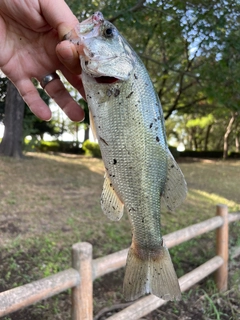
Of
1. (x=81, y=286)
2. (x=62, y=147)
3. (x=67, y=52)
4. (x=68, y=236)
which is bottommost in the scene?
(x=68, y=236)

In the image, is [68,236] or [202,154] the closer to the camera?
[68,236]

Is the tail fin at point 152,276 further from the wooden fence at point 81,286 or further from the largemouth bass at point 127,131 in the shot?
the wooden fence at point 81,286

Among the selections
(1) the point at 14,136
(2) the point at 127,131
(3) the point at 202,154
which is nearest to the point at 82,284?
(2) the point at 127,131

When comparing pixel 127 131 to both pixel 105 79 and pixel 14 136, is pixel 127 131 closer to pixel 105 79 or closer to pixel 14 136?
pixel 105 79

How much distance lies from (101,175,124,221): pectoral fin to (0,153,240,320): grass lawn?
6.68 ft

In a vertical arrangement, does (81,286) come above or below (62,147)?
below

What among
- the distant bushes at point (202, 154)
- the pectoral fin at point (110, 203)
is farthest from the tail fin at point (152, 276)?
the distant bushes at point (202, 154)

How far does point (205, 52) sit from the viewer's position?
5102 millimetres

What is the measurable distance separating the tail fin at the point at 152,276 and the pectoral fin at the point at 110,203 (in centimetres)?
17

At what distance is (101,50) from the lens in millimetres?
1165

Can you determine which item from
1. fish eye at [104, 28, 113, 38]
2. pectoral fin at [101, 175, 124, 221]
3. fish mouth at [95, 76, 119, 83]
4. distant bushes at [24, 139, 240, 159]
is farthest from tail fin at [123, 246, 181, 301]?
distant bushes at [24, 139, 240, 159]

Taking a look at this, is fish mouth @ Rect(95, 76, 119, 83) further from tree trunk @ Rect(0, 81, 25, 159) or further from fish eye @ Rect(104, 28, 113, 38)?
tree trunk @ Rect(0, 81, 25, 159)

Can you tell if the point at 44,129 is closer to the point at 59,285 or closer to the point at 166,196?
the point at 59,285

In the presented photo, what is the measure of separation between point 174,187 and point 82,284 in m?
1.35
